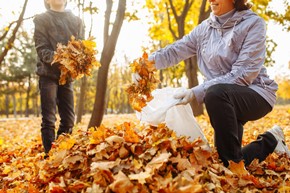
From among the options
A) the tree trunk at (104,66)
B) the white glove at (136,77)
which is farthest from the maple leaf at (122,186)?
the tree trunk at (104,66)

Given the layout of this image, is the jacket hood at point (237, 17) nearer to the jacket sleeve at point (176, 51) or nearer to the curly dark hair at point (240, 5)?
the curly dark hair at point (240, 5)

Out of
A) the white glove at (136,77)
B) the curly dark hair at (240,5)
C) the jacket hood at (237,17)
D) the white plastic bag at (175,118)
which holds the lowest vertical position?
the white plastic bag at (175,118)

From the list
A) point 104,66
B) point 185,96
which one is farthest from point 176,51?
point 104,66

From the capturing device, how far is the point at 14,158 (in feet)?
15.2

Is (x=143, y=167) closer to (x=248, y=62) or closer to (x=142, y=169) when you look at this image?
(x=142, y=169)

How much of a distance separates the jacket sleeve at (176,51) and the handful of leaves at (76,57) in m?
0.74

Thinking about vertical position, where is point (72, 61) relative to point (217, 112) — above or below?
above

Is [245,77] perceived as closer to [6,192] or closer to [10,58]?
[6,192]

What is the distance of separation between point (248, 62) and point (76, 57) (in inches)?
67.5

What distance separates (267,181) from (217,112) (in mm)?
709

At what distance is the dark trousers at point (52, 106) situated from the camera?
387cm

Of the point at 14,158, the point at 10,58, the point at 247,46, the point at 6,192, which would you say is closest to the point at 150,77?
the point at 247,46

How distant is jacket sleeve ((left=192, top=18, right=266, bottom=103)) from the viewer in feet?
8.89

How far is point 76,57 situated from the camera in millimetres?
3529
